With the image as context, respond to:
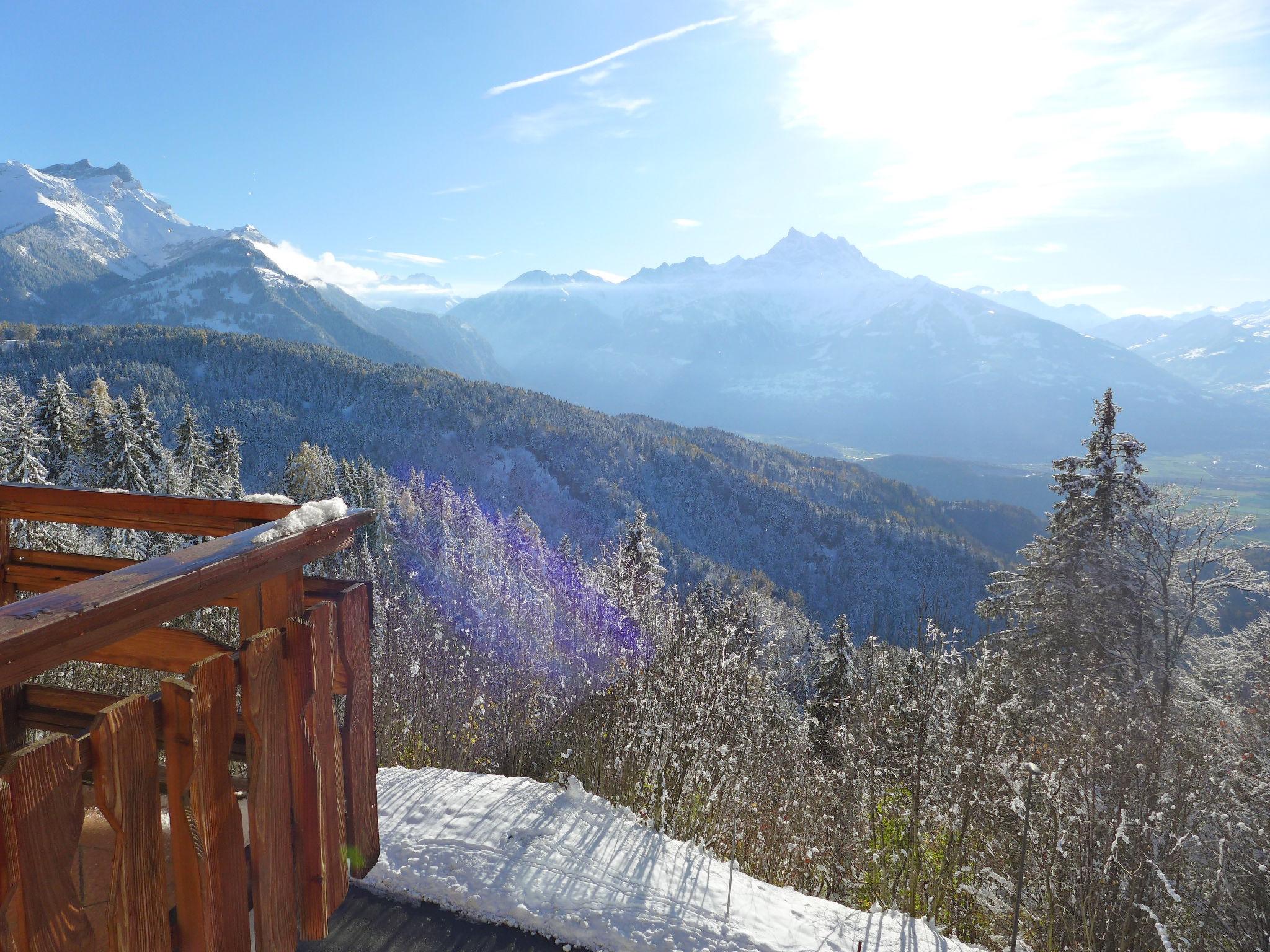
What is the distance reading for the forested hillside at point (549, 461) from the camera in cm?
8875

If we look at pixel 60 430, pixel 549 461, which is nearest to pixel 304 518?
pixel 60 430

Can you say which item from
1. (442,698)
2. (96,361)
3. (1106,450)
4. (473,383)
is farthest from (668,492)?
(442,698)

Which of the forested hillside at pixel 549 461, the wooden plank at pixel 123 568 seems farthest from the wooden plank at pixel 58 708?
the forested hillside at pixel 549 461

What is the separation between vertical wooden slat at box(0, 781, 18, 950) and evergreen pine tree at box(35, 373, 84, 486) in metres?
29.8

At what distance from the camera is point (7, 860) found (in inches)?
33.8

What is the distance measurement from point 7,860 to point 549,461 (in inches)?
4047

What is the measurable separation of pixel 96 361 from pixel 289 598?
125 metres

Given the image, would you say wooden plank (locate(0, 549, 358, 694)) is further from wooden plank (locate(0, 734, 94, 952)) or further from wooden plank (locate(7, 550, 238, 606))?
wooden plank (locate(0, 734, 94, 952))

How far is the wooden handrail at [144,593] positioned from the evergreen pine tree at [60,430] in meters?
29.4

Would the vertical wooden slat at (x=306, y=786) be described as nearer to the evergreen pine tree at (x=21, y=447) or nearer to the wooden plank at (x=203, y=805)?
the wooden plank at (x=203, y=805)

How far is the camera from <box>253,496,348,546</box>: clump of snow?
1390 millimetres

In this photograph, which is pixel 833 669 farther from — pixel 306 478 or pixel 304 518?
pixel 306 478

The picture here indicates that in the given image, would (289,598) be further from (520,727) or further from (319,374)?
(319,374)

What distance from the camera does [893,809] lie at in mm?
5031
